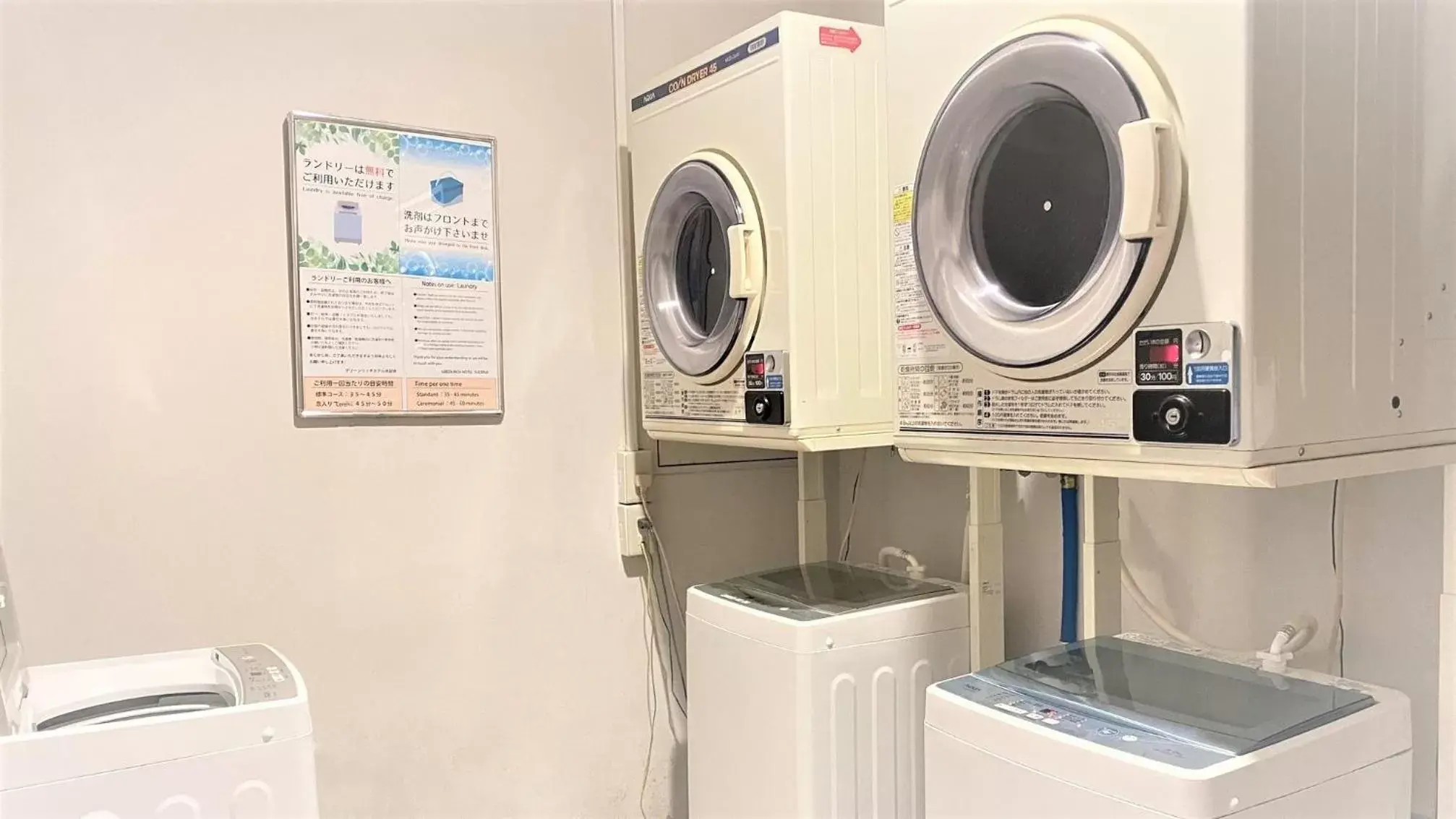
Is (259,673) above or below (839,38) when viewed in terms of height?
below

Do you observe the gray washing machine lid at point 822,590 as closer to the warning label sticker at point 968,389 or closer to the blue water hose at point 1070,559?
the blue water hose at point 1070,559

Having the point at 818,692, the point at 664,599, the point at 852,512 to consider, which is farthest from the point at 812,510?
the point at 818,692

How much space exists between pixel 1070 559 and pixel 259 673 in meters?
1.31

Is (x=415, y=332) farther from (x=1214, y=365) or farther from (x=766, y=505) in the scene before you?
(x=1214, y=365)

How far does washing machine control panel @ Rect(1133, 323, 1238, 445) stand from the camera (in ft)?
3.54

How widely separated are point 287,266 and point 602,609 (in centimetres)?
98

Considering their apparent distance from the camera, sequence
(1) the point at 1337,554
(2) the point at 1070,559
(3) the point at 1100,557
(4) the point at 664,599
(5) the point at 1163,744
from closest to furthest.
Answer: (5) the point at 1163,744
(1) the point at 1337,554
(3) the point at 1100,557
(2) the point at 1070,559
(4) the point at 664,599

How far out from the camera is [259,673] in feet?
4.58

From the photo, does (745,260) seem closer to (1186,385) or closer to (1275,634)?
(1186,385)

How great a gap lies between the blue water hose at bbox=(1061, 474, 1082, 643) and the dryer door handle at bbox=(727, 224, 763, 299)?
2.06ft

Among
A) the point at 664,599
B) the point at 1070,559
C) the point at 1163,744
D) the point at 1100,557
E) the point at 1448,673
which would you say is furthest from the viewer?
the point at 664,599

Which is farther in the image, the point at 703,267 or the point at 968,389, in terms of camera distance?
the point at 703,267

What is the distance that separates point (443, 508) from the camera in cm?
204

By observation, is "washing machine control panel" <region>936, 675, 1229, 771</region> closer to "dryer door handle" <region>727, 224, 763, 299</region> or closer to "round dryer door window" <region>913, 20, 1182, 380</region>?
"round dryer door window" <region>913, 20, 1182, 380</region>
